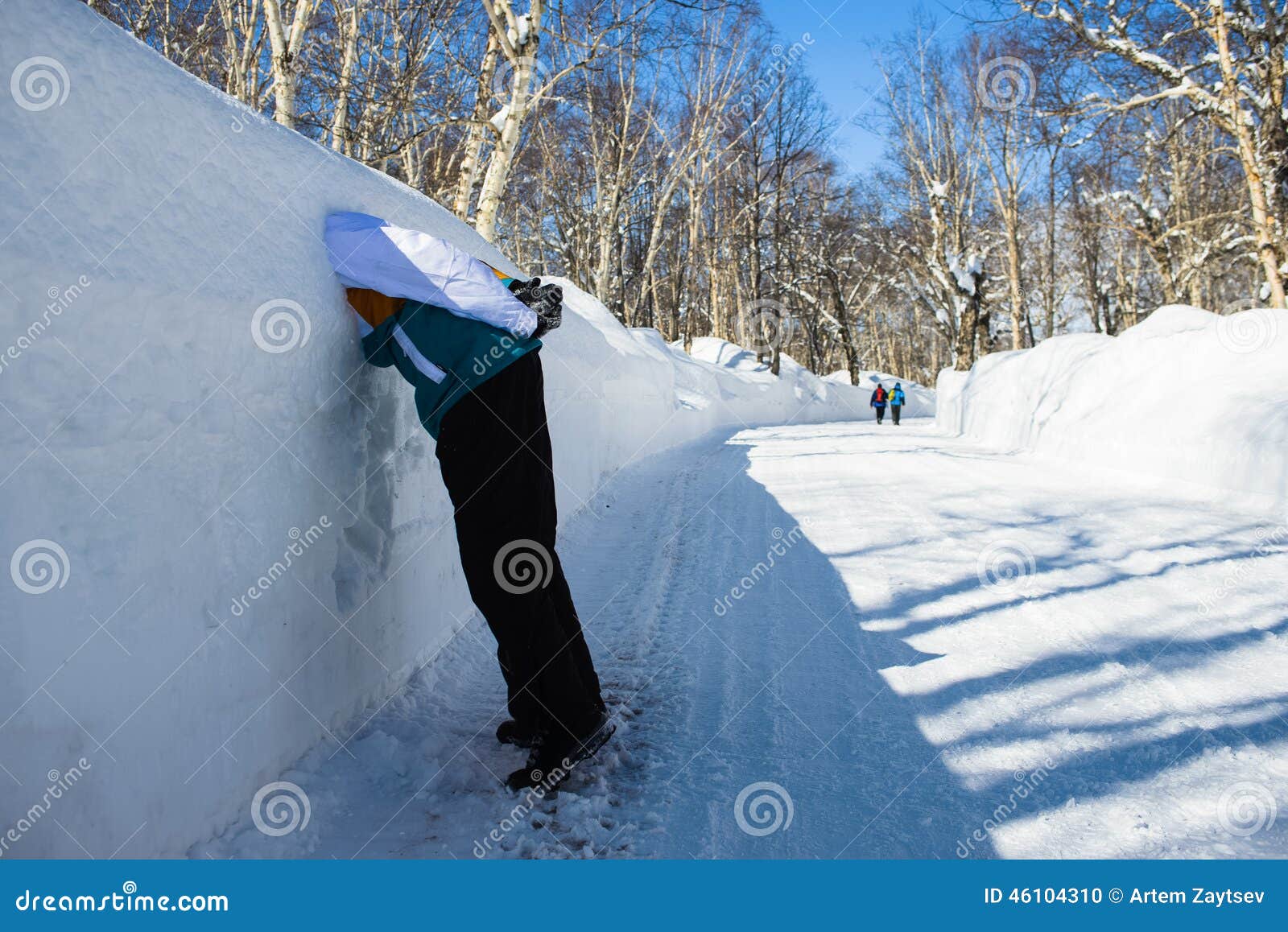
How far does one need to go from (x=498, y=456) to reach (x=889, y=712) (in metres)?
1.76

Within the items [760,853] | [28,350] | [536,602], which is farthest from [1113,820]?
[28,350]

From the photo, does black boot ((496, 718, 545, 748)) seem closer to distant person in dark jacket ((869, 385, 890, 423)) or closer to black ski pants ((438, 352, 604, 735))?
black ski pants ((438, 352, 604, 735))

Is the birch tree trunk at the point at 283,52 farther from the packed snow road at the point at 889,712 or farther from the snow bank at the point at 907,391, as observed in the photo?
the snow bank at the point at 907,391

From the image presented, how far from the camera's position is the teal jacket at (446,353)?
8.34 ft

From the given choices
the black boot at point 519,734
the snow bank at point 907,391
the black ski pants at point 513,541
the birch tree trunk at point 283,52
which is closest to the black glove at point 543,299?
the black ski pants at point 513,541

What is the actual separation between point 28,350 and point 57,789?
89 centimetres

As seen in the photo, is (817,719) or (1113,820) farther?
(817,719)

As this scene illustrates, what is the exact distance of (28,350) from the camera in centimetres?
161

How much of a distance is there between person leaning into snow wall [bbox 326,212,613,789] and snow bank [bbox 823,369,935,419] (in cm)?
3044

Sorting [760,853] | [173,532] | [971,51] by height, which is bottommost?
[760,853]

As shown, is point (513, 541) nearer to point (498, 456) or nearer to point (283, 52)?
point (498, 456)

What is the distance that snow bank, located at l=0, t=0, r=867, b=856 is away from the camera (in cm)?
160

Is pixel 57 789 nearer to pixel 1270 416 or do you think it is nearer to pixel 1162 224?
pixel 1270 416

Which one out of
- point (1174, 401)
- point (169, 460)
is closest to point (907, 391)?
point (1174, 401)
